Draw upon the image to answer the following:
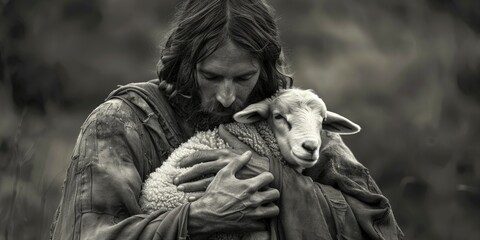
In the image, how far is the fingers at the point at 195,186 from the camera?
19.5 feet

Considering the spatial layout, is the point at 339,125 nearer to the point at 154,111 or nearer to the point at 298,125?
the point at 298,125

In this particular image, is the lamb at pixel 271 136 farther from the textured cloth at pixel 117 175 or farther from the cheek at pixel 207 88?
the cheek at pixel 207 88

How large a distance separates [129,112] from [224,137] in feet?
1.62

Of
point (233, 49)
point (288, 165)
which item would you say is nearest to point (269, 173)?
point (288, 165)

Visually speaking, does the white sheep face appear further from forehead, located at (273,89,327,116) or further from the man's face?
the man's face

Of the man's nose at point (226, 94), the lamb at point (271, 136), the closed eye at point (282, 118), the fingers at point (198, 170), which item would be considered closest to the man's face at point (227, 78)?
the man's nose at point (226, 94)

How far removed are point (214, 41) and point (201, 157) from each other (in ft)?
1.83

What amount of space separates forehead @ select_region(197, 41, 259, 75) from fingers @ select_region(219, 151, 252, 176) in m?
0.43

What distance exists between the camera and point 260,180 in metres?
5.90

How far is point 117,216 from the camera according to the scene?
6.02 metres

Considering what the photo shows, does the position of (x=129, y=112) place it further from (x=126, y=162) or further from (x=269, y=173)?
(x=269, y=173)

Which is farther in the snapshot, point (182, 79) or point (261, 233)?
point (182, 79)

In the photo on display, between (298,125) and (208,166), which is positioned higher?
(298,125)

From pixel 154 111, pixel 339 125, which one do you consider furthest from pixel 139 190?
pixel 339 125
